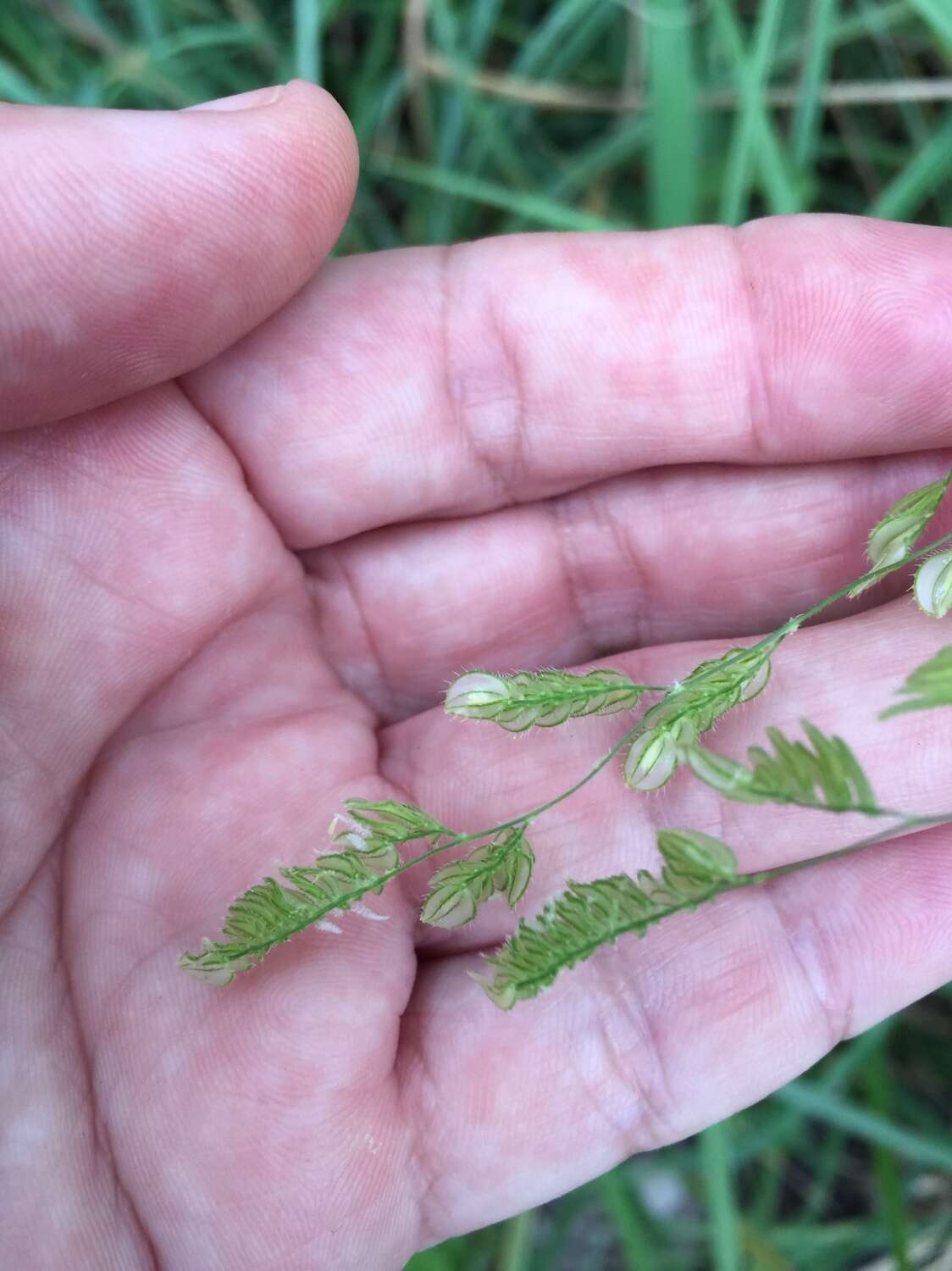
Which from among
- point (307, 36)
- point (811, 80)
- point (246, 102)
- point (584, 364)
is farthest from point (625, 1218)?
point (307, 36)

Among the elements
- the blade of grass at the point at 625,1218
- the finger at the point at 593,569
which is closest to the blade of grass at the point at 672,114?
the finger at the point at 593,569

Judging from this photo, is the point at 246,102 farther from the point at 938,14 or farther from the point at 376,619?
the point at 938,14

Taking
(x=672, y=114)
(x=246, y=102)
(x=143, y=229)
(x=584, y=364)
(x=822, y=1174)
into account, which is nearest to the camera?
(x=143, y=229)

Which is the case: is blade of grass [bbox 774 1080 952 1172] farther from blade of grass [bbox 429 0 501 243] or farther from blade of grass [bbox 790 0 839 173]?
blade of grass [bbox 429 0 501 243]

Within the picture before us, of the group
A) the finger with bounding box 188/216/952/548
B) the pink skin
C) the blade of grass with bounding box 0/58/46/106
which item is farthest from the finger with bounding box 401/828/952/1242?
the blade of grass with bounding box 0/58/46/106

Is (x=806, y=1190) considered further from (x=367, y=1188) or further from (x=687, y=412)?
(x=687, y=412)

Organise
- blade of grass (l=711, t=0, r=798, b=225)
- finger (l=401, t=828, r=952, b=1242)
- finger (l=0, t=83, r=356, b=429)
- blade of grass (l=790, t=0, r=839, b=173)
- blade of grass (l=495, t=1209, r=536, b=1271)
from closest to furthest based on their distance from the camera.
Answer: finger (l=0, t=83, r=356, b=429), finger (l=401, t=828, r=952, b=1242), blade of grass (l=711, t=0, r=798, b=225), blade of grass (l=790, t=0, r=839, b=173), blade of grass (l=495, t=1209, r=536, b=1271)
